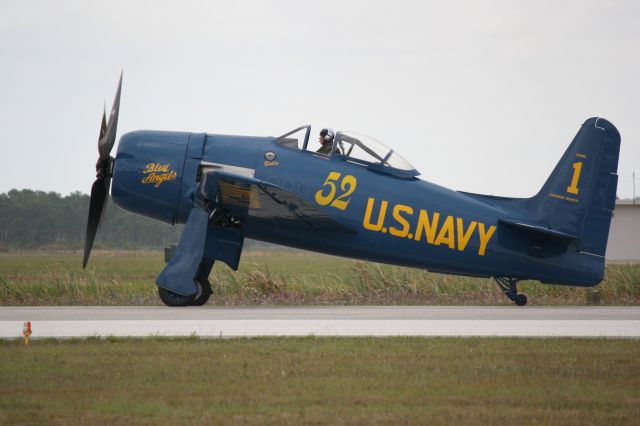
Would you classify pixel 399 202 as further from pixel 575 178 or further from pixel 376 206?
pixel 575 178

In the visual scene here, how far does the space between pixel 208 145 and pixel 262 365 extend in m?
7.22

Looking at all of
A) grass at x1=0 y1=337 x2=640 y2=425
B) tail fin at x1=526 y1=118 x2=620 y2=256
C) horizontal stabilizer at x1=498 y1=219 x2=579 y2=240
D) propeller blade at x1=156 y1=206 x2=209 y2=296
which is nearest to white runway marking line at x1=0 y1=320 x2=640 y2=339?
grass at x1=0 y1=337 x2=640 y2=425

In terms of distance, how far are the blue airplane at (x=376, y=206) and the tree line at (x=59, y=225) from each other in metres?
68.3

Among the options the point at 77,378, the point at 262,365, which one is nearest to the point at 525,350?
the point at 262,365

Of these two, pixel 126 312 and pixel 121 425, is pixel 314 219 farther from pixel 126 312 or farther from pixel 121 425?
pixel 121 425

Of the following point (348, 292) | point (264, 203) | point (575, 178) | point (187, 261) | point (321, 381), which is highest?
point (575, 178)

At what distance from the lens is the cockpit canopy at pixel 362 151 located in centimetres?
1523

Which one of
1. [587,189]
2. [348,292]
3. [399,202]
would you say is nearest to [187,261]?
[399,202]

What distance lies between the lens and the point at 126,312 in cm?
1355

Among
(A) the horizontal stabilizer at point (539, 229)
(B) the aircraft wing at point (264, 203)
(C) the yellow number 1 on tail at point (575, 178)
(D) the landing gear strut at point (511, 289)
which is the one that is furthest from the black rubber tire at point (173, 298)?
(C) the yellow number 1 on tail at point (575, 178)

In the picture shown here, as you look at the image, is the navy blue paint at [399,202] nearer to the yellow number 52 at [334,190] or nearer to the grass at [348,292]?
the yellow number 52 at [334,190]

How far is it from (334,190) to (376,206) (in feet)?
2.45

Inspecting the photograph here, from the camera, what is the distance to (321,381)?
7.93 m

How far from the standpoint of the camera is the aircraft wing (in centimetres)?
1386
